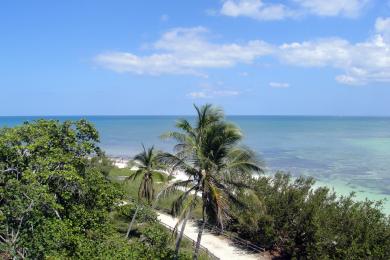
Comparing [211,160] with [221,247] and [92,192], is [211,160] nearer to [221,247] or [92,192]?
[92,192]

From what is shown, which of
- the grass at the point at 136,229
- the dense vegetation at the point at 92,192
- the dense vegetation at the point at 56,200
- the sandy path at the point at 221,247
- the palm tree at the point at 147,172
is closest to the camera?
the dense vegetation at the point at 56,200

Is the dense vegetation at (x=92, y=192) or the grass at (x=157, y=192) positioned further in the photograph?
the grass at (x=157, y=192)

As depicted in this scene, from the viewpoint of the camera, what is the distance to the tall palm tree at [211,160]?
17.5 metres

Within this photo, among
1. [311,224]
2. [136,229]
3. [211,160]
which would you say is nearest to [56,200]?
[211,160]

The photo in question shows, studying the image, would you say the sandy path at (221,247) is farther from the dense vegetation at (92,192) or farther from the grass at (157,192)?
the dense vegetation at (92,192)

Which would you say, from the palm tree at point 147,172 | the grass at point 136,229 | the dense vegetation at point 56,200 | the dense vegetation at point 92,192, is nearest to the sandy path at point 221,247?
the grass at point 136,229

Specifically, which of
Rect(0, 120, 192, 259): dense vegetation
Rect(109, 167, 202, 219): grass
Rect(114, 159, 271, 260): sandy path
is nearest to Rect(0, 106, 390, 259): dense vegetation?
Rect(0, 120, 192, 259): dense vegetation

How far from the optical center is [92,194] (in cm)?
1767

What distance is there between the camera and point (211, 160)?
17828 millimetres

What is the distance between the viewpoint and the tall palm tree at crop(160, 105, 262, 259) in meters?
17.5

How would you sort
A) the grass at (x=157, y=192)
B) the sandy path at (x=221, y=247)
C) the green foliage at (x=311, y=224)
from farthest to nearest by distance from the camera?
the grass at (x=157, y=192)
the sandy path at (x=221, y=247)
the green foliage at (x=311, y=224)

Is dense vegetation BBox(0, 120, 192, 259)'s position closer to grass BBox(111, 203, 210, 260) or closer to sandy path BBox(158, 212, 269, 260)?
grass BBox(111, 203, 210, 260)

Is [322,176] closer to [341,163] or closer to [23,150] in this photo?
[341,163]

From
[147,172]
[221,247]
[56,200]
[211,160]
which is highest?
[211,160]
